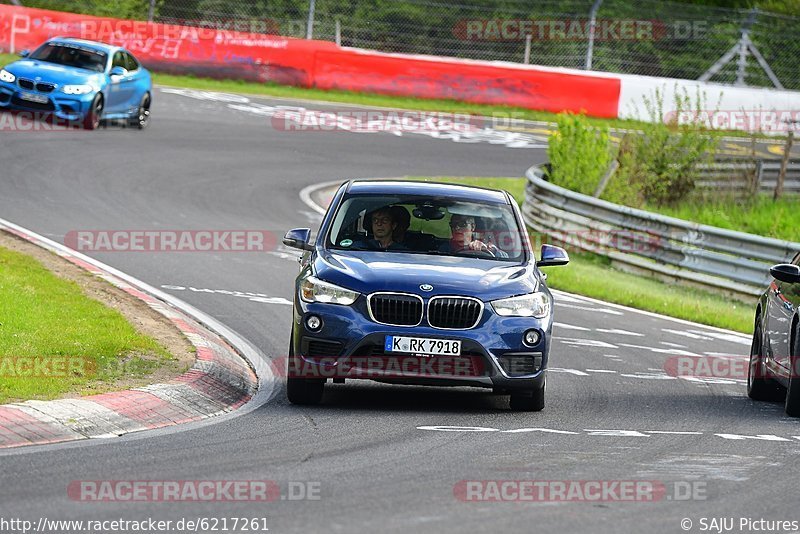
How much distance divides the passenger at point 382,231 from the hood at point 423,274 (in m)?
0.14

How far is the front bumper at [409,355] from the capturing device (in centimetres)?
1053

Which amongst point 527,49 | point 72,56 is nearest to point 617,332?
point 72,56

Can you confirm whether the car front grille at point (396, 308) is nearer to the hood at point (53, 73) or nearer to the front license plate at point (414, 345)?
the front license plate at point (414, 345)

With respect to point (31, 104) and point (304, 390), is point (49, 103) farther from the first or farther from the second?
point (304, 390)

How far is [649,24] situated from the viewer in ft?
122

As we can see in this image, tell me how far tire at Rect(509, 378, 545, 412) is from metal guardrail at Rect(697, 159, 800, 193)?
1715 cm

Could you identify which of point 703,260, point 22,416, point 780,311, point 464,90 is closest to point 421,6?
point 464,90

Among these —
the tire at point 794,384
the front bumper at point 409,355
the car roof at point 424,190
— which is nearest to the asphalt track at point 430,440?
the tire at point 794,384

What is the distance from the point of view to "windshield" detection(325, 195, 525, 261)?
38.1 ft

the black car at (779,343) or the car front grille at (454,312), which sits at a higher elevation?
the car front grille at (454,312)

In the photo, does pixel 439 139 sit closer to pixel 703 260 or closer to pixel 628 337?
pixel 703 260

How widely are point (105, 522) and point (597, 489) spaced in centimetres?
266

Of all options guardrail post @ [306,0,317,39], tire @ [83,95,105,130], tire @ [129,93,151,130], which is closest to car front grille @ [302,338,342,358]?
tire @ [83,95,105,130]

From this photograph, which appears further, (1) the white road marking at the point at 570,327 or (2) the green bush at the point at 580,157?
(2) the green bush at the point at 580,157
